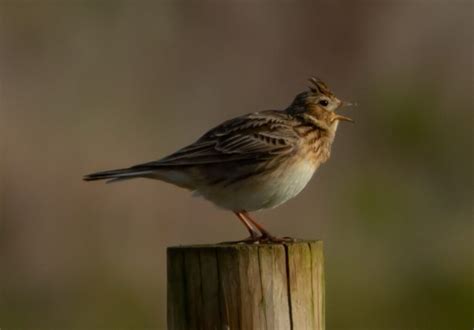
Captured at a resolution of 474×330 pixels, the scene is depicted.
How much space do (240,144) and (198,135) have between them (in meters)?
8.16

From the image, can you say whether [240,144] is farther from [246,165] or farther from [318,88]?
[318,88]

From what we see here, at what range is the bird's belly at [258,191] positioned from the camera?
335 inches

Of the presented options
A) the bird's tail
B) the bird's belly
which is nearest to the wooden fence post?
the bird's tail

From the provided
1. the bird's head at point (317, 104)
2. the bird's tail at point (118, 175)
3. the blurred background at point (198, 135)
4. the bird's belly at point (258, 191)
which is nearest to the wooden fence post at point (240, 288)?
the bird's tail at point (118, 175)

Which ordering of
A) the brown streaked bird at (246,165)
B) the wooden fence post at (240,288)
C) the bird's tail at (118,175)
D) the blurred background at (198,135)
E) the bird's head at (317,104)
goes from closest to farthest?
the wooden fence post at (240,288) < the bird's tail at (118,175) < the brown streaked bird at (246,165) < the bird's head at (317,104) < the blurred background at (198,135)

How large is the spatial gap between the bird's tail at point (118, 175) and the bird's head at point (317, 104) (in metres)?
1.42

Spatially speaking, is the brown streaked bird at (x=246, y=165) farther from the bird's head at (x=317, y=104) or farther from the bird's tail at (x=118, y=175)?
the bird's head at (x=317, y=104)

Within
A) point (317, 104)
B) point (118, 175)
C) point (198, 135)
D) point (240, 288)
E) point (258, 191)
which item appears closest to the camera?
point (240, 288)

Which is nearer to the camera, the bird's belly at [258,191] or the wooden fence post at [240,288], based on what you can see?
the wooden fence post at [240,288]

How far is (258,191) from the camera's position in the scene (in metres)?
8.52

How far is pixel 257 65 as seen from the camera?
2006cm

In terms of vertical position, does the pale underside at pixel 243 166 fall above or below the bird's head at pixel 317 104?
below

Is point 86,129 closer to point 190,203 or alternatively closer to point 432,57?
point 190,203

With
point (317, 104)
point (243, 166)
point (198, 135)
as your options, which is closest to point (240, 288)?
point (243, 166)
